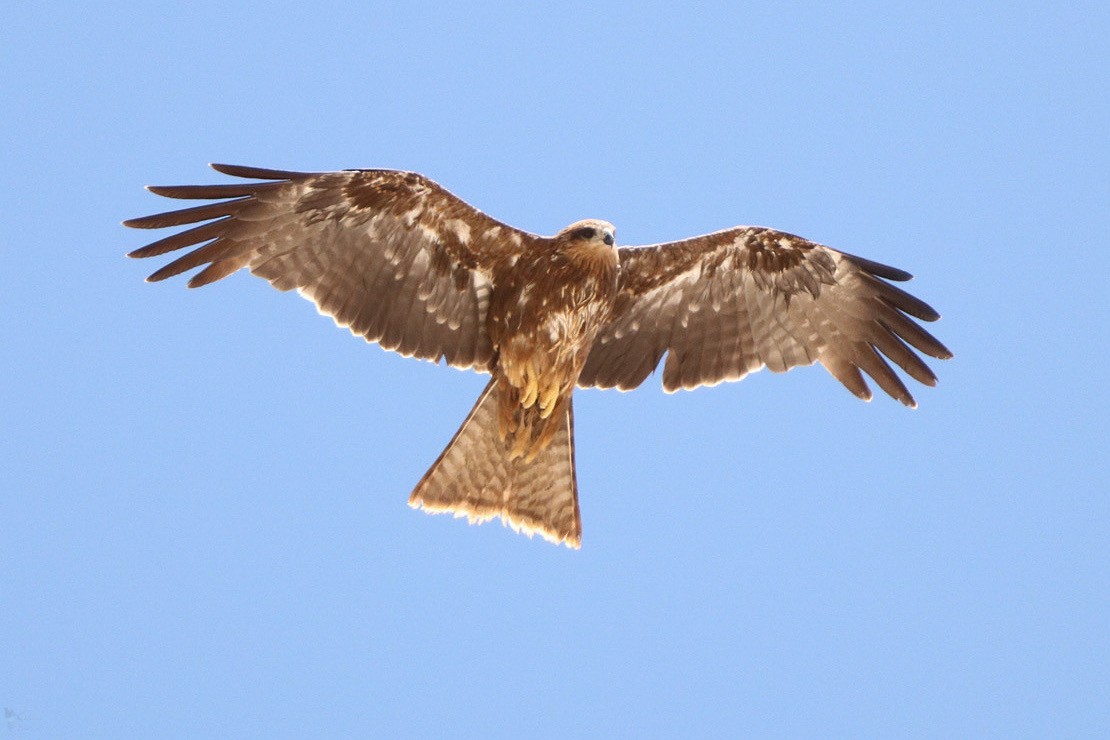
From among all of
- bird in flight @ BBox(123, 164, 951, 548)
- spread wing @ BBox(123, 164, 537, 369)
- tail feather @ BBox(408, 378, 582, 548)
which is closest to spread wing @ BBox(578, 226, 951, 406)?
bird in flight @ BBox(123, 164, 951, 548)

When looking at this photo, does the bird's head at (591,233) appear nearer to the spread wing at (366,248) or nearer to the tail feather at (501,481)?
the spread wing at (366,248)

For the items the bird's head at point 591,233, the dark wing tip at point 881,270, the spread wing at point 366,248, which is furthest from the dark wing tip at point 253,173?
the dark wing tip at point 881,270

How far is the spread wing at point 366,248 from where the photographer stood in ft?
31.7

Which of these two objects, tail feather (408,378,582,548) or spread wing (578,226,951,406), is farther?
spread wing (578,226,951,406)

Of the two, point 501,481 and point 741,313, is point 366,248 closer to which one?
point 501,481

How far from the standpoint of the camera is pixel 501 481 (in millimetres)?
10203

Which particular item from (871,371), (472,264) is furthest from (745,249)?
(472,264)

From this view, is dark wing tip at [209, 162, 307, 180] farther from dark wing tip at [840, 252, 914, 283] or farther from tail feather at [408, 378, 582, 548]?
dark wing tip at [840, 252, 914, 283]

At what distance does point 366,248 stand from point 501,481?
5.80 ft

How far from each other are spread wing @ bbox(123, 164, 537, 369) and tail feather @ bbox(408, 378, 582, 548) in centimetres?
56

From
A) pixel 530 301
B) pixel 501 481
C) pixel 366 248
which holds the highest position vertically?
pixel 366 248

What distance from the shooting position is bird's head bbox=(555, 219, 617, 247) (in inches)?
386

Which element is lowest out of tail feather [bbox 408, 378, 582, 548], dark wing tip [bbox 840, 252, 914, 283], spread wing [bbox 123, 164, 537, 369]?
tail feather [bbox 408, 378, 582, 548]

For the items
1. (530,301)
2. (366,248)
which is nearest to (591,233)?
(530,301)
